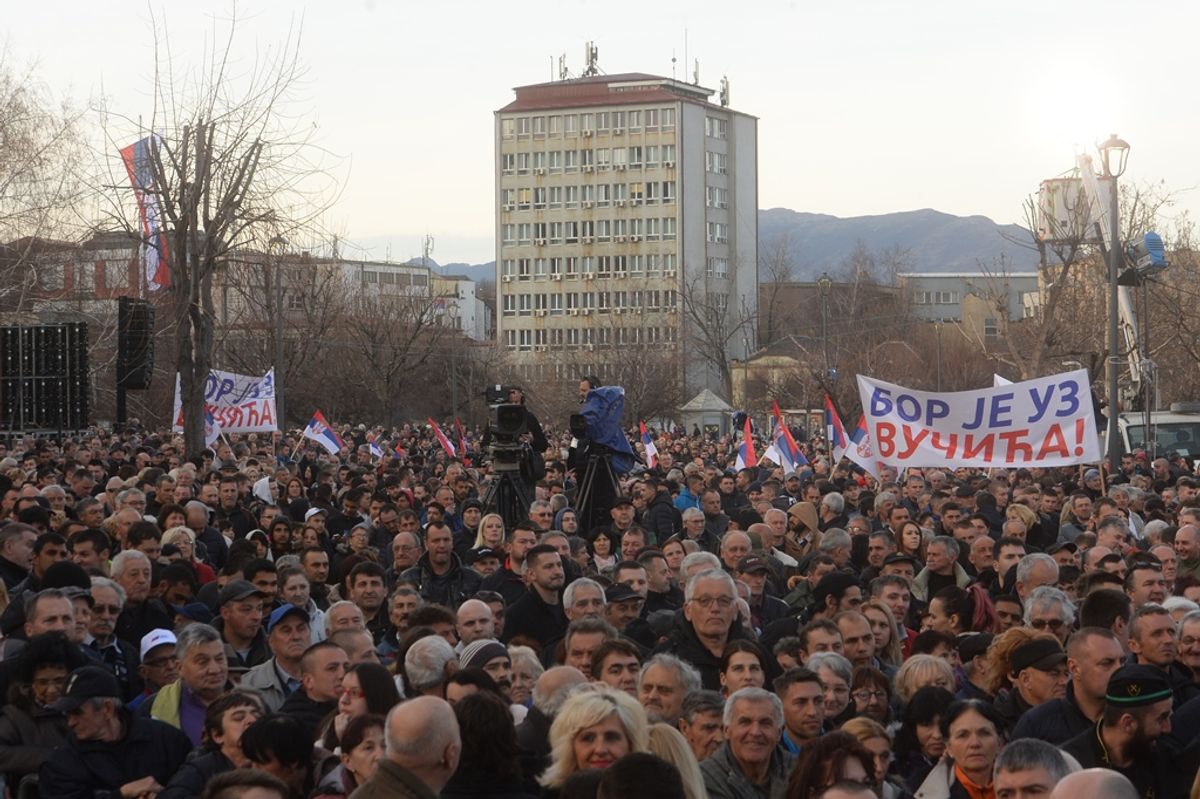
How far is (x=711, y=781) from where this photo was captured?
6.95 m

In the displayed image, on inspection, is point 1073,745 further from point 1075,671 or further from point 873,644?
point 873,644

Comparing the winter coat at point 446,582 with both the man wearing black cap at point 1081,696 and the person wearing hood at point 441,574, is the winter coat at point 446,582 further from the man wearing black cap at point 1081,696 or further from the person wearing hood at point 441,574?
the man wearing black cap at point 1081,696

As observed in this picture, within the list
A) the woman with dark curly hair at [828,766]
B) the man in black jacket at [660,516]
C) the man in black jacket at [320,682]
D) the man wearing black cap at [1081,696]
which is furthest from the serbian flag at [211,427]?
the woman with dark curly hair at [828,766]

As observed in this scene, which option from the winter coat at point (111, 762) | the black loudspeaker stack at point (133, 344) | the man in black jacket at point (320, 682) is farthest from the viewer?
the black loudspeaker stack at point (133, 344)

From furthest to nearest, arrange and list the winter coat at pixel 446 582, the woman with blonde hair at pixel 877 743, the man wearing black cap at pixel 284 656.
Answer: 1. the winter coat at pixel 446 582
2. the man wearing black cap at pixel 284 656
3. the woman with blonde hair at pixel 877 743

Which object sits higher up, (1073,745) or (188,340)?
(188,340)

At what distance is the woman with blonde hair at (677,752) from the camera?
612cm

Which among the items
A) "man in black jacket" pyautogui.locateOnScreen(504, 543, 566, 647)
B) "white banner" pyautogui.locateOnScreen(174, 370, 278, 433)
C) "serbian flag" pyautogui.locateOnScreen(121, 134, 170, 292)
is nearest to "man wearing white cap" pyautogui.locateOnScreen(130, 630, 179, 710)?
"man in black jacket" pyautogui.locateOnScreen(504, 543, 566, 647)

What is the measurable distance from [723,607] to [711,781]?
8.37 feet

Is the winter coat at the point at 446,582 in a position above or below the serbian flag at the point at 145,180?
below

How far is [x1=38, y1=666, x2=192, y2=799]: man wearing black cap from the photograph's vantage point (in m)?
7.30

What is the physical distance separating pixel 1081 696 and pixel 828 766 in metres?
1.82

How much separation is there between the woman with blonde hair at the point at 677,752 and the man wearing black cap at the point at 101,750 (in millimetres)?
2212

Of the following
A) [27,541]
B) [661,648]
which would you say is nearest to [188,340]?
[27,541]
